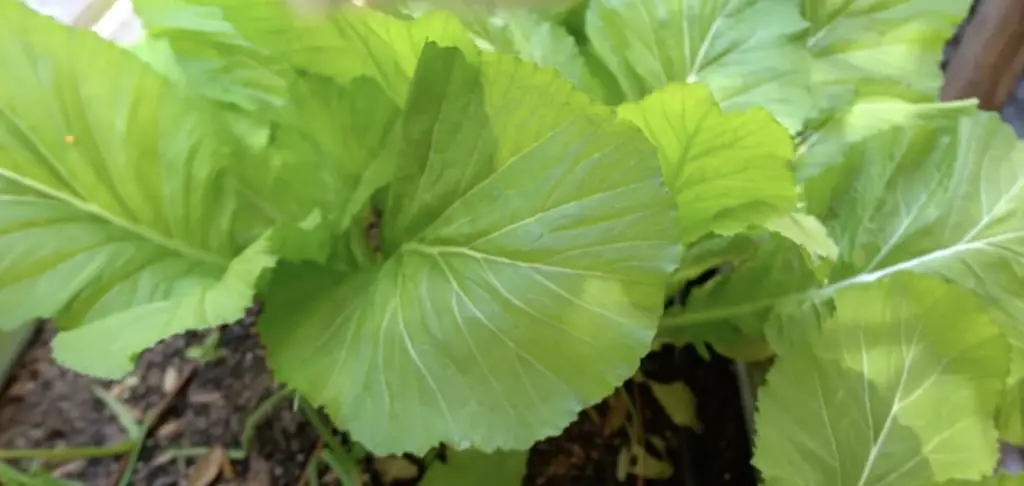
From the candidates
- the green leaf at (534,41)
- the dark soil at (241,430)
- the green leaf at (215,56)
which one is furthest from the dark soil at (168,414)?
the green leaf at (534,41)

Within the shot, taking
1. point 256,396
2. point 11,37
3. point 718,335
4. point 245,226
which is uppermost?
point 11,37

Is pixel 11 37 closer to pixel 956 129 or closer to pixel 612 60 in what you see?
pixel 612 60

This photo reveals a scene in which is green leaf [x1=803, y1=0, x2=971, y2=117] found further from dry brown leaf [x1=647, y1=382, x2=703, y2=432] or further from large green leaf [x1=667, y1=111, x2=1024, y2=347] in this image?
dry brown leaf [x1=647, y1=382, x2=703, y2=432]

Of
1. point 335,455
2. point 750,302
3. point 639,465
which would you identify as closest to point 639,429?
point 639,465

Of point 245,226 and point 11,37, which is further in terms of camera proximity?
point 245,226

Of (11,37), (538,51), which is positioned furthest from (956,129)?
(11,37)

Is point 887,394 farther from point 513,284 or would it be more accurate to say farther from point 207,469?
point 207,469

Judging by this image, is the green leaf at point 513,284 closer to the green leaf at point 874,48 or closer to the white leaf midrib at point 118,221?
the white leaf midrib at point 118,221
